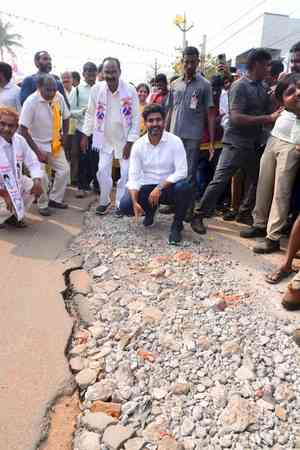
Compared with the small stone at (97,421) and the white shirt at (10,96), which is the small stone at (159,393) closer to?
the small stone at (97,421)

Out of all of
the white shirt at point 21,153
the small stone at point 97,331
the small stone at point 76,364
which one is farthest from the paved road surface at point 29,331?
the white shirt at point 21,153

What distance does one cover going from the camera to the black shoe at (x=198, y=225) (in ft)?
12.9

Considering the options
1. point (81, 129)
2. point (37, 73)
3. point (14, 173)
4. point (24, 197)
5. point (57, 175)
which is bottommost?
point (24, 197)

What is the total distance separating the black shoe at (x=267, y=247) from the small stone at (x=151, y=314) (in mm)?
1295

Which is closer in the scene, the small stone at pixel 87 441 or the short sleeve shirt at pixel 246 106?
the small stone at pixel 87 441

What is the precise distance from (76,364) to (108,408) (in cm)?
38

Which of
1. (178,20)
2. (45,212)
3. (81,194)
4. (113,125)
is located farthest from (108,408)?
(178,20)

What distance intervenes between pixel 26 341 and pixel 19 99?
363cm

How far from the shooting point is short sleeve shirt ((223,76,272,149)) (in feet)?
12.0

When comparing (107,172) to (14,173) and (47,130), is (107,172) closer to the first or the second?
(47,130)

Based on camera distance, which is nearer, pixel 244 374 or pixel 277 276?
pixel 244 374

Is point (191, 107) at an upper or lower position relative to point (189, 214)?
upper

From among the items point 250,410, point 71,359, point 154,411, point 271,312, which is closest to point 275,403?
point 250,410

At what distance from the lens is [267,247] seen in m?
3.42
